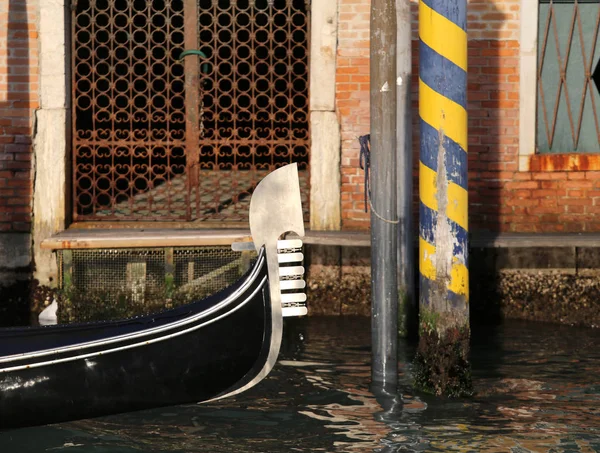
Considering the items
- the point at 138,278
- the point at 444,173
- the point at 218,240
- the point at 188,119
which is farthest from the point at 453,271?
the point at 188,119

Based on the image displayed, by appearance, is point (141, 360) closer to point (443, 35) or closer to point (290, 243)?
point (290, 243)

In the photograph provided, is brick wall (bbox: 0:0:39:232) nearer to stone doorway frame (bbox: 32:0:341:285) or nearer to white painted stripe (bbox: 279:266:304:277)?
stone doorway frame (bbox: 32:0:341:285)

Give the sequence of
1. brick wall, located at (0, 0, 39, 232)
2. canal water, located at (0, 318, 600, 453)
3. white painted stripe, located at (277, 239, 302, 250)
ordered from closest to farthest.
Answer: canal water, located at (0, 318, 600, 453)
white painted stripe, located at (277, 239, 302, 250)
brick wall, located at (0, 0, 39, 232)

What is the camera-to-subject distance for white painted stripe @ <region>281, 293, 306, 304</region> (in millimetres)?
5242

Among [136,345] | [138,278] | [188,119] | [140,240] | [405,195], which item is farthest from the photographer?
[188,119]

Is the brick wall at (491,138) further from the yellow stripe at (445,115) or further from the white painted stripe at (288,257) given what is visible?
the white painted stripe at (288,257)

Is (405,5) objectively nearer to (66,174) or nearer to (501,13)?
(501,13)

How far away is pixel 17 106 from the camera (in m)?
8.22

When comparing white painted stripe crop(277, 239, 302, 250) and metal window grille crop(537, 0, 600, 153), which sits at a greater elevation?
metal window grille crop(537, 0, 600, 153)

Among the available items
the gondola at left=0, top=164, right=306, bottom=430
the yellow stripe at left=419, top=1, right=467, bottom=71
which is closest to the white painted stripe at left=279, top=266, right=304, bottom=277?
the gondola at left=0, top=164, right=306, bottom=430

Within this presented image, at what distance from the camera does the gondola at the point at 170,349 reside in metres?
4.92

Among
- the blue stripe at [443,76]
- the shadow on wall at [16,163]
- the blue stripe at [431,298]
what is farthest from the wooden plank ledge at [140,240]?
the blue stripe at [443,76]

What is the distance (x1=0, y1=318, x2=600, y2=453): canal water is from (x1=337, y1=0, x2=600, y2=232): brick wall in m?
1.73

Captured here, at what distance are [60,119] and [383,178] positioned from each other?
343cm
